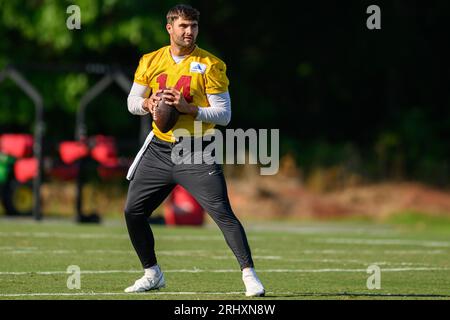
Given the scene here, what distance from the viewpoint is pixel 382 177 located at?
31203mm

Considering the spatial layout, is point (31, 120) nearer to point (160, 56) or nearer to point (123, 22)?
point (123, 22)

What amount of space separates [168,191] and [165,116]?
2.65 ft

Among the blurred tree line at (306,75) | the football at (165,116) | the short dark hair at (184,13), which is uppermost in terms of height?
the blurred tree line at (306,75)

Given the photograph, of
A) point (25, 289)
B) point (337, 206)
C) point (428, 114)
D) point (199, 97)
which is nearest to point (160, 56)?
point (199, 97)

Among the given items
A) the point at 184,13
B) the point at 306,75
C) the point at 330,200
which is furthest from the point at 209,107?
the point at 306,75

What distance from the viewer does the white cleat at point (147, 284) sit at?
35.2 ft

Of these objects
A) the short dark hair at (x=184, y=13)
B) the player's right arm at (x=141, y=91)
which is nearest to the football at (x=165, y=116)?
the player's right arm at (x=141, y=91)

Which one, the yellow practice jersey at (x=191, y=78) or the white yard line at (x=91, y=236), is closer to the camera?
the yellow practice jersey at (x=191, y=78)

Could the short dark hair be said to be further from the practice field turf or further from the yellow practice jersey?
the practice field turf

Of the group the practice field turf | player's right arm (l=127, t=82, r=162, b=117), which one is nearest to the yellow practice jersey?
player's right arm (l=127, t=82, r=162, b=117)

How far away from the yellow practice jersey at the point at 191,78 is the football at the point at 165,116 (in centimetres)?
18

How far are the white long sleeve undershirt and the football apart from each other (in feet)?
0.65

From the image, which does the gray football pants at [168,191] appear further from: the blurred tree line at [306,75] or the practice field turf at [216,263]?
the blurred tree line at [306,75]

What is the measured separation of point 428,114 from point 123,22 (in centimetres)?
1155
